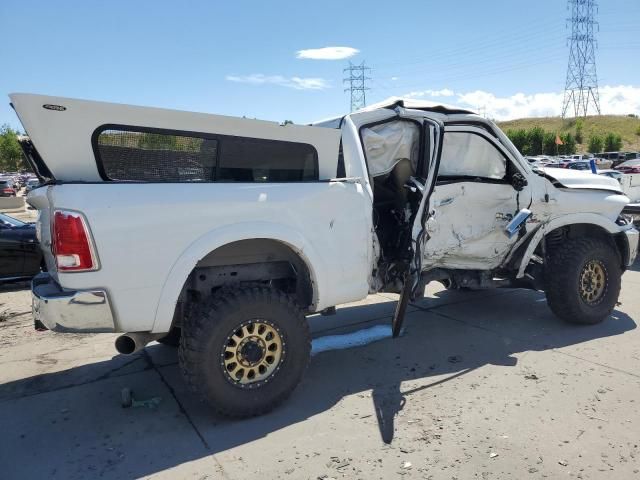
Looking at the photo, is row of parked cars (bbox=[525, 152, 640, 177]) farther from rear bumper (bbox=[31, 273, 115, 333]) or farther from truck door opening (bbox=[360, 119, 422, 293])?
rear bumper (bbox=[31, 273, 115, 333])

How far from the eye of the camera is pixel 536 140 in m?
71.8

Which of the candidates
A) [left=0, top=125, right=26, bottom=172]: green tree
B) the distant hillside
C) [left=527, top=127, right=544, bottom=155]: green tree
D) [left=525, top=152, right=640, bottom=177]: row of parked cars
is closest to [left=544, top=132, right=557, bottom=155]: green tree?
[left=527, top=127, right=544, bottom=155]: green tree

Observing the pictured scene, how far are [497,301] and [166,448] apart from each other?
4687mm

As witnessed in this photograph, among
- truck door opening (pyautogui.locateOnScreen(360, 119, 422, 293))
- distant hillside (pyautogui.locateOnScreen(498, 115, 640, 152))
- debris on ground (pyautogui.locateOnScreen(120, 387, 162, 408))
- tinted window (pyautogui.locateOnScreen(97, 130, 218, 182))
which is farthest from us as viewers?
distant hillside (pyautogui.locateOnScreen(498, 115, 640, 152))

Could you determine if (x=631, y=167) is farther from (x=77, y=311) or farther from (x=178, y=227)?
(x=77, y=311)

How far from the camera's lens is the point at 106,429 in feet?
11.3

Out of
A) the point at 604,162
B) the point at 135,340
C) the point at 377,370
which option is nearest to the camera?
the point at 135,340

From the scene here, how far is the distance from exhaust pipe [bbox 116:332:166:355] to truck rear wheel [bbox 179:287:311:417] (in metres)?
0.24

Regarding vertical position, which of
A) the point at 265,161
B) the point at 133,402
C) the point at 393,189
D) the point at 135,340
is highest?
the point at 265,161

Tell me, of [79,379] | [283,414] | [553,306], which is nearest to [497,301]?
[553,306]

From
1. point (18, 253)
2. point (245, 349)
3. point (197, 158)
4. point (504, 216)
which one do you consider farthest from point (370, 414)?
point (18, 253)

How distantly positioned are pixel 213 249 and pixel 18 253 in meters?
6.24

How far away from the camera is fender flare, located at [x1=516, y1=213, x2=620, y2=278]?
5.21m

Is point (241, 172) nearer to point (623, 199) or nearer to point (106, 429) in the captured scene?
point (106, 429)
